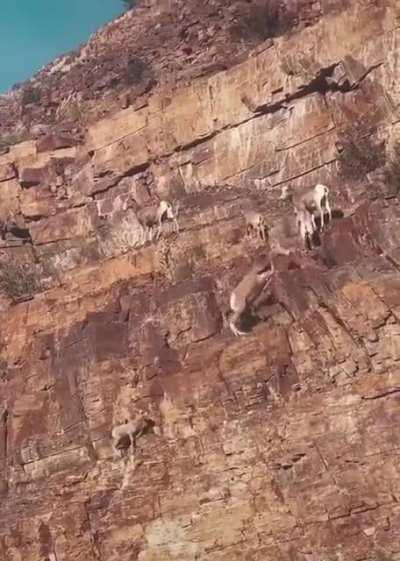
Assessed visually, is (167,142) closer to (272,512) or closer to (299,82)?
(299,82)

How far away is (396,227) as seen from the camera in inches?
685

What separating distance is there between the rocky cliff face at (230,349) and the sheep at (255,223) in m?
0.31

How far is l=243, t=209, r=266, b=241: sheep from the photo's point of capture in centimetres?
1927

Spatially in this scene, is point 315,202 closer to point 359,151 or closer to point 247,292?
point 247,292

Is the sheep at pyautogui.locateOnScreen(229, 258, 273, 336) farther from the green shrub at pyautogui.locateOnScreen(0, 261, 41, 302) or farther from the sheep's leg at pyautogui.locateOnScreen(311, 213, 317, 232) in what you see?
the green shrub at pyautogui.locateOnScreen(0, 261, 41, 302)

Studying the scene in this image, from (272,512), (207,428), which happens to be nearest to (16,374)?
(207,428)

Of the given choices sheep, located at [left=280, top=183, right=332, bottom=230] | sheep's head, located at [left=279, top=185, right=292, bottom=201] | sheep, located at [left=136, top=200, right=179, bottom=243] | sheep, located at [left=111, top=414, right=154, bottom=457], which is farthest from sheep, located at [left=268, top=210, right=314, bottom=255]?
sheep, located at [left=111, top=414, right=154, bottom=457]

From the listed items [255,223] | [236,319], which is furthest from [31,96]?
[236,319]

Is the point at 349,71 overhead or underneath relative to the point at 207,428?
overhead

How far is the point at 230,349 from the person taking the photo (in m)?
17.6

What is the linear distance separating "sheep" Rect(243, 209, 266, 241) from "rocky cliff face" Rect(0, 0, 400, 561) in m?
0.31

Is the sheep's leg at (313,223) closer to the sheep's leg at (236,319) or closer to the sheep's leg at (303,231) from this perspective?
the sheep's leg at (303,231)

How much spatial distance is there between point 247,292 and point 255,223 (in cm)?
206

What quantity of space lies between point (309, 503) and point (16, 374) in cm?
793
